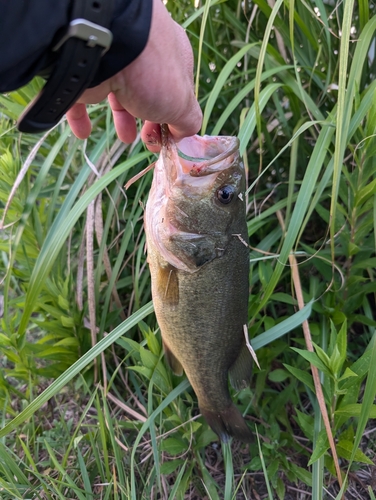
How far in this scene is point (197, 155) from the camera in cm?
135

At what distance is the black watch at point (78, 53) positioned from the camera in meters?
0.92

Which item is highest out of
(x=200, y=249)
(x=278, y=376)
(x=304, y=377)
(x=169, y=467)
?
(x=200, y=249)

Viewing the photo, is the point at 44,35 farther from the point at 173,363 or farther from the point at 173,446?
the point at 173,446

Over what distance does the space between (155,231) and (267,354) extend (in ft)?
2.48

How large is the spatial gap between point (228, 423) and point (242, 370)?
24 cm

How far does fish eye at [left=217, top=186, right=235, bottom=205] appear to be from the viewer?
137 centimetres

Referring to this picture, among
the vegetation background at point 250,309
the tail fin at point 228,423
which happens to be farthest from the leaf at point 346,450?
the tail fin at point 228,423

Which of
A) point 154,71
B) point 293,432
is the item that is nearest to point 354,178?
point 154,71

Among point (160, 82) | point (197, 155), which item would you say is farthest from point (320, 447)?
point (160, 82)

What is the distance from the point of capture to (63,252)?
218 cm

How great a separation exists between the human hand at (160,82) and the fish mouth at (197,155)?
88 mm

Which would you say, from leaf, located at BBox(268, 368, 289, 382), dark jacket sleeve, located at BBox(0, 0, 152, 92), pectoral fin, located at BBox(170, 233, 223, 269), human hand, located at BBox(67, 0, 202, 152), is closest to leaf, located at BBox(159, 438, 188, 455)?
leaf, located at BBox(268, 368, 289, 382)

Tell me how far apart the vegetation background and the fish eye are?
0.09m

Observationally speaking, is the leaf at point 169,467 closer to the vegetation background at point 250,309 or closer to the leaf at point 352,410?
the vegetation background at point 250,309
